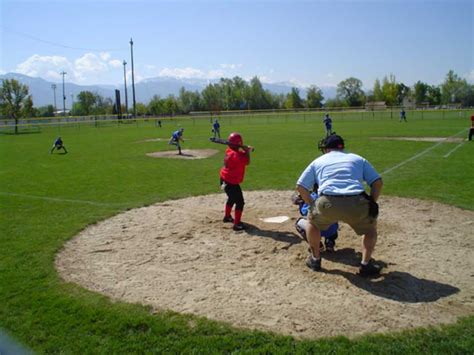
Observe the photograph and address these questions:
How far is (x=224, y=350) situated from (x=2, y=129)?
63439 mm

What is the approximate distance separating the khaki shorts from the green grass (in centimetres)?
133

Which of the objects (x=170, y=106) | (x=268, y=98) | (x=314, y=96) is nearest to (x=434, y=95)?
(x=314, y=96)

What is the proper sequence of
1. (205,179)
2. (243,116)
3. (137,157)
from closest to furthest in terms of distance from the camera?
(205,179) → (137,157) → (243,116)

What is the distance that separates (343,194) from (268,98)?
12056 cm

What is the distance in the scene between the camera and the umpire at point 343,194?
4727 mm

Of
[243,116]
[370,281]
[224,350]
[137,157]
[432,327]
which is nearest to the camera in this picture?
[224,350]

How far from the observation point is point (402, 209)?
8430 mm

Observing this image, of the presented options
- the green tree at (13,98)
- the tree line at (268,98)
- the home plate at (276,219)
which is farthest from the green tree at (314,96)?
the home plate at (276,219)

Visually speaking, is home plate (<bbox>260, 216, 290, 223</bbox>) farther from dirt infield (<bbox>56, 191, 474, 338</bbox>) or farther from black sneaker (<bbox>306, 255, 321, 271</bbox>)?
black sneaker (<bbox>306, 255, 321, 271</bbox>)

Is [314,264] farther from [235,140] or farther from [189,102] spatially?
[189,102]

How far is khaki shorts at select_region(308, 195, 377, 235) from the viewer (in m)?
4.71

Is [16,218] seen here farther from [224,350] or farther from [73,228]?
[224,350]

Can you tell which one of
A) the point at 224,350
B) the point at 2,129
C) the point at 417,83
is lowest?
the point at 224,350

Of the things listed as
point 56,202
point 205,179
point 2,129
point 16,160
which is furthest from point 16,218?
point 2,129
